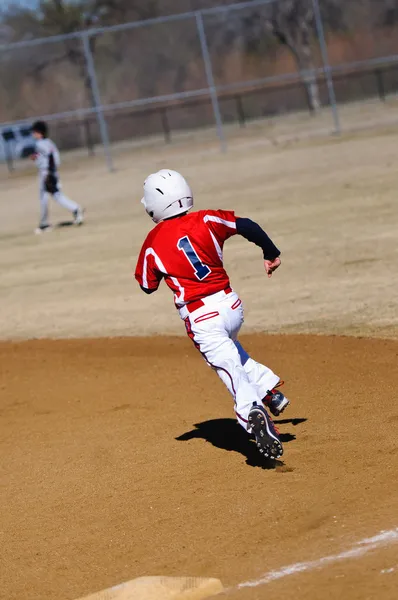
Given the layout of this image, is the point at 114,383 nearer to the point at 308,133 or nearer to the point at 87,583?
the point at 87,583

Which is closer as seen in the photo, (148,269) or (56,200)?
(148,269)

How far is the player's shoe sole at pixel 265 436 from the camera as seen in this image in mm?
5812

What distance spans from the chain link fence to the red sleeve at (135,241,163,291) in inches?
870

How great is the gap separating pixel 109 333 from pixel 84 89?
25293mm

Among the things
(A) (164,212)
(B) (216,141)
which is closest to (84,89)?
(B) (216,141)

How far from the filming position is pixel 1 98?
3969 cm

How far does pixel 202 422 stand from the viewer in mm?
7445

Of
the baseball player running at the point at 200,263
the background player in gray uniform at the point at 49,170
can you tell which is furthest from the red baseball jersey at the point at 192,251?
the background player in gray uniform at the point at 49,170

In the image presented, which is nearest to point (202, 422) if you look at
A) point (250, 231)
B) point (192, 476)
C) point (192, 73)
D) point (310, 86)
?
point (192, 476)

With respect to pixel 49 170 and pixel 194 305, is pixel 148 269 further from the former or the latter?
pixel 49 170

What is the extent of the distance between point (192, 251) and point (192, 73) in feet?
97.4

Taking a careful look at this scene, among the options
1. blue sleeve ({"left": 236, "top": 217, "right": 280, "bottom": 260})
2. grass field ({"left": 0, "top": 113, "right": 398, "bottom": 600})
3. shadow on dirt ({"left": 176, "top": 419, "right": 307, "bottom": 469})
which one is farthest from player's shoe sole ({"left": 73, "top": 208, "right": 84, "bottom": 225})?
blue sleeve ({"left": 236, "top": 217, "right": 280, "bottom": 260})

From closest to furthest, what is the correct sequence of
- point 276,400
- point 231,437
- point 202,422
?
1. point 276,400
2. point 231,437
3. point 202,422

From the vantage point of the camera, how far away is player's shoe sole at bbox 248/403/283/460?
581cm
